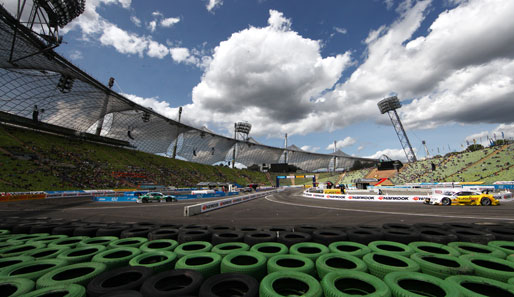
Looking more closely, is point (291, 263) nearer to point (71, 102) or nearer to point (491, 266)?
point (491, 266)

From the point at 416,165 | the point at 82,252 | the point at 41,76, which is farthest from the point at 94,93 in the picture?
the point at 416,165

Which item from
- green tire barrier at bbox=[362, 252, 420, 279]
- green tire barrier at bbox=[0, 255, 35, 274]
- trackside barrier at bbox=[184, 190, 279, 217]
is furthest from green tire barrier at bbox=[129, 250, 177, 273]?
trackside barrier at bbox=[184, 190, 279, 217]

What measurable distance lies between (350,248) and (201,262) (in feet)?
12.5

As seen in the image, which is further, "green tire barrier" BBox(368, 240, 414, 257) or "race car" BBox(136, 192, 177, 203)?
"race car" BBox(136, 192, 177, 203)

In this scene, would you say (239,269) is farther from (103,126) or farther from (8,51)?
(103,126)

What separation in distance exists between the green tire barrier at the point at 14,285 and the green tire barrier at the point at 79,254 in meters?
0.89

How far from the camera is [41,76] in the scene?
40312mm

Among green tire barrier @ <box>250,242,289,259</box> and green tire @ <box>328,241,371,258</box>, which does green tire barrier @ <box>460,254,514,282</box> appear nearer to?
green tire @ <box>328,241,371,258</box>

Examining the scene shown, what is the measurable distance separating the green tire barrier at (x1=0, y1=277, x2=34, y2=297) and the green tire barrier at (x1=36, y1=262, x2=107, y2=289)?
0.37ft

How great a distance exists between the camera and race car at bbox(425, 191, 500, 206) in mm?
16875

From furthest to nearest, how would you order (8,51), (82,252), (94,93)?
1. (94,93)
2. (8,51)
3. (82,252)

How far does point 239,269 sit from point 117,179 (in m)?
53.2

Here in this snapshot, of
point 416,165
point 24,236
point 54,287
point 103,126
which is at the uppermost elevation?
point 103,126

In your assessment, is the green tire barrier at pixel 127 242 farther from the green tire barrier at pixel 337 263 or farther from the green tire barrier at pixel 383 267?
the green tire barrier at pixel 383 267
